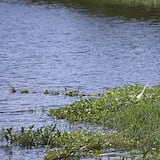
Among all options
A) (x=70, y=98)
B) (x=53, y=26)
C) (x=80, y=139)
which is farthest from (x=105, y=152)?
(x=53, y=26)

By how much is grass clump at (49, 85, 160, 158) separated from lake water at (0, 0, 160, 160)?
Result: 866mm

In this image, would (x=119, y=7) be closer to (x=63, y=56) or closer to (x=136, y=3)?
(x=136, y=3)

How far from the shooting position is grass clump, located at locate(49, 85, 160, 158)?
1762 centimetres

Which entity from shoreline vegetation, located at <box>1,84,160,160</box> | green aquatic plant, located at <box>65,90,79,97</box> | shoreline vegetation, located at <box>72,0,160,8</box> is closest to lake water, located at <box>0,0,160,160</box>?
green aquatic plant, located at <box>65,90,79,97</box>

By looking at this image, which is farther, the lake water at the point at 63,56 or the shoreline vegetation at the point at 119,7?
the shoreline vegetation at the point at 119,7

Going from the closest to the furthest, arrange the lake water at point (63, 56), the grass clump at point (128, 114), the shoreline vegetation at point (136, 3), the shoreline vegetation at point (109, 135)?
the shoreline vegetation at point (109, 135) → the grass clump at point (128, 114) → the lake water at point (63, 56) → the shoreline vegetation at point (136, 3)

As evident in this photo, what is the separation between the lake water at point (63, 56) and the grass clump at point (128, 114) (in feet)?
2.84

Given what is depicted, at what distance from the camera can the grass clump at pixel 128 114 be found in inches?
694

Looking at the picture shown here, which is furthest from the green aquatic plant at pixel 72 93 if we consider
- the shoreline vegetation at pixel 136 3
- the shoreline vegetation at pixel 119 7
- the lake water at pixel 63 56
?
the shoreline vegetation at pixel 136 3

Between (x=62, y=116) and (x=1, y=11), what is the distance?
46.7 meters

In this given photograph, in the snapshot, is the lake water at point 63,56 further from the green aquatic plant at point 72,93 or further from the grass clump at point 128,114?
the grass clump at point 128,114

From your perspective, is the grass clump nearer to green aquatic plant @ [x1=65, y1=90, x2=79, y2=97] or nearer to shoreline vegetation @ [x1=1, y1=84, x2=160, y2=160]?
shoreline vegetation @ [x1=1, y1=84, x2=160, y2=160]

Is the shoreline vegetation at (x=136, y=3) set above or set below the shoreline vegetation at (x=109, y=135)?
below

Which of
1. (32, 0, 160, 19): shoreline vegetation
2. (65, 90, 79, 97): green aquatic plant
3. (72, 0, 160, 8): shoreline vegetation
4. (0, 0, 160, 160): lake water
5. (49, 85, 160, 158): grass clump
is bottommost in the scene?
(32, 0, 160, 19): shoreline vegetation
